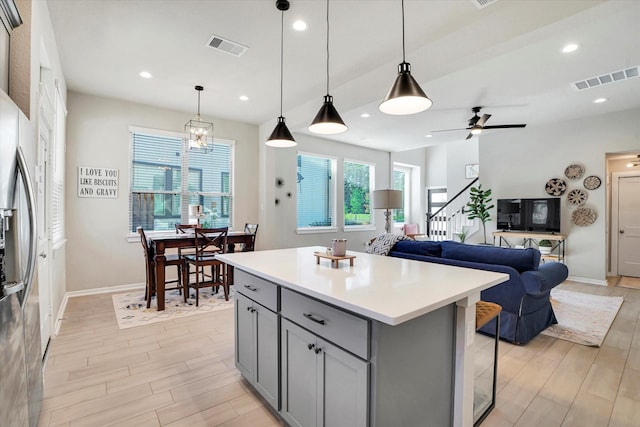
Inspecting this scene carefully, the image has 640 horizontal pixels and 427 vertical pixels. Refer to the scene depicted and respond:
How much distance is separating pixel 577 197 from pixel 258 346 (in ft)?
20.6

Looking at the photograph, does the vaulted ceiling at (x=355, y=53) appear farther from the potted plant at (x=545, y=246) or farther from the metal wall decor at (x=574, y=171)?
the potted plant at (x=545, y=246)

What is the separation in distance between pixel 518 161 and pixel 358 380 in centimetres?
654

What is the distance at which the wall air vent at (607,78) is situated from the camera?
12.0 ft

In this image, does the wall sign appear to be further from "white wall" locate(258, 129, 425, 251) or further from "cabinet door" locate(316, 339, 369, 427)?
"cabinet door" locate(316, 339, 369, 427)

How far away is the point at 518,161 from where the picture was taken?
20.5 ft

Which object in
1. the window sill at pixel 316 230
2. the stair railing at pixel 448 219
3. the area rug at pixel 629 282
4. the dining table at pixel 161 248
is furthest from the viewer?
the stair railing at pixel 448 219

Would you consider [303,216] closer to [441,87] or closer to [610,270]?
[441,87]

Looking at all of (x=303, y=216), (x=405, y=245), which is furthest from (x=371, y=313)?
(x=303, y=216)

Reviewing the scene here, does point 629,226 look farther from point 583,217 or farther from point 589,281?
point 589,281

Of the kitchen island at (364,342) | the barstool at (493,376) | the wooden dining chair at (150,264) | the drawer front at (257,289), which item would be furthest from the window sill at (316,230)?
the barstool at (493,376)

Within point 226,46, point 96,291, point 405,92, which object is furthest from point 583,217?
point 96,291

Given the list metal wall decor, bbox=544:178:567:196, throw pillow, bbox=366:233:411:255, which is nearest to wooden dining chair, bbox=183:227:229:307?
throw pillow, bbox=366:233:411:255

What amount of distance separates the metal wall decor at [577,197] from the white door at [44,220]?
24.7 ft

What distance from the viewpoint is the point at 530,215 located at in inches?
235
